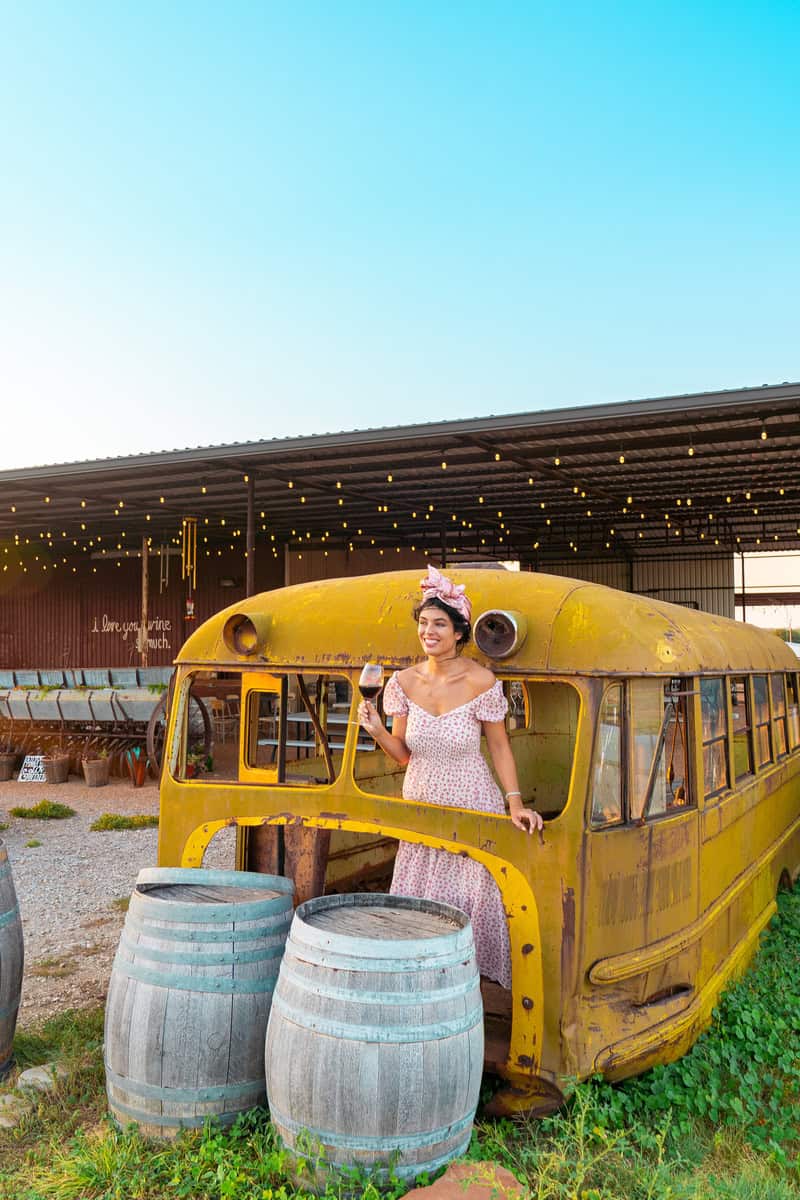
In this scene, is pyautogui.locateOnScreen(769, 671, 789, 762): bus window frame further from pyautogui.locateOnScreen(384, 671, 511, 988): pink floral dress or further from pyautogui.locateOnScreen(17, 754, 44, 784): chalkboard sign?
pyautogui.locateOnScreen(17, 754, 44, 784): chalkboard sign

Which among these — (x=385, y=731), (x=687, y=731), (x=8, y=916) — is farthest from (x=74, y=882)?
(x=687, y=731)

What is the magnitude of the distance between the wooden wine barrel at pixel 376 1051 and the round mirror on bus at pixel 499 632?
1175 mm

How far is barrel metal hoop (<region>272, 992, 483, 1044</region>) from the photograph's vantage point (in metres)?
2.55

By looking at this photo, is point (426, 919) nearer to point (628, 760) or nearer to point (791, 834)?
point (628, 760)

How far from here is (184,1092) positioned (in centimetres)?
295

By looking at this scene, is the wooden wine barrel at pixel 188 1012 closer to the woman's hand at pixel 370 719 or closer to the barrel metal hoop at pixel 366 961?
the barrel metal hoop at pixel 366 961

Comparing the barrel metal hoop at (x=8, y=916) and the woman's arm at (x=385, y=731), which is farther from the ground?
the woman's arm at (x=385, y=731)

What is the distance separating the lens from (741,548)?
2269cm

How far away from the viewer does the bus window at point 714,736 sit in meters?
4.28

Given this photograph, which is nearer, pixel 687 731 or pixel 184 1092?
pixel 184 1092

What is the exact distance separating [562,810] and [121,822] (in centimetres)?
749

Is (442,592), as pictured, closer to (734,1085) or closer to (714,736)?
(714,736)

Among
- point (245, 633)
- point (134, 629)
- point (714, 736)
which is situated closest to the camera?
point (245, 633)

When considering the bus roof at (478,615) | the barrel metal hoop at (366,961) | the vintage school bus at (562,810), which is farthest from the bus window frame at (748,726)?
the barrel metal hoop at (366,961)
